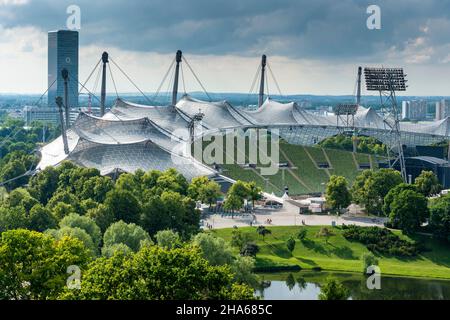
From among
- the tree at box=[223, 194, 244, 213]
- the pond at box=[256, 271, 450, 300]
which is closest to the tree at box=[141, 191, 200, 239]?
the pond at box=[256, 271, 450, 300]

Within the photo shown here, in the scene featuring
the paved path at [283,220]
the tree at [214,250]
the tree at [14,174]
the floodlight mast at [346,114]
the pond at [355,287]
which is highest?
the floodlight mast at [346,114]

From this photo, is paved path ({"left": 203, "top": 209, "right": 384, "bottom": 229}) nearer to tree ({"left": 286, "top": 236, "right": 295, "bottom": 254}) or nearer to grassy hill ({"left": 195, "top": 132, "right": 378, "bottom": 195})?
tree ({"left": 286, "top": 236, "right": 295, "bottom": 254})

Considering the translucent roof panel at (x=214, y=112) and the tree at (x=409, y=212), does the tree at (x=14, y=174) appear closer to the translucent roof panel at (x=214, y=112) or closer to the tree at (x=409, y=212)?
the translucent roof panel at (x=214, y=112)

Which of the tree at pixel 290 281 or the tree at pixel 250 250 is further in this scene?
the tree at pixel 250 250

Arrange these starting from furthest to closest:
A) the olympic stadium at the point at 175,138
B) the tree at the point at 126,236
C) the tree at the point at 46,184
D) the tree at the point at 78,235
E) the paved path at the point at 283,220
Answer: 1. the olympic stadium at the point at 175,138
2. the tree at the point at 46,184
3. the paved path at the point at 283,220
4. the tree at the point at 126,236
5. the tree at the point at 78,235

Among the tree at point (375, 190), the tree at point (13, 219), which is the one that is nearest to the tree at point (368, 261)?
the tree at point (375, 190)
